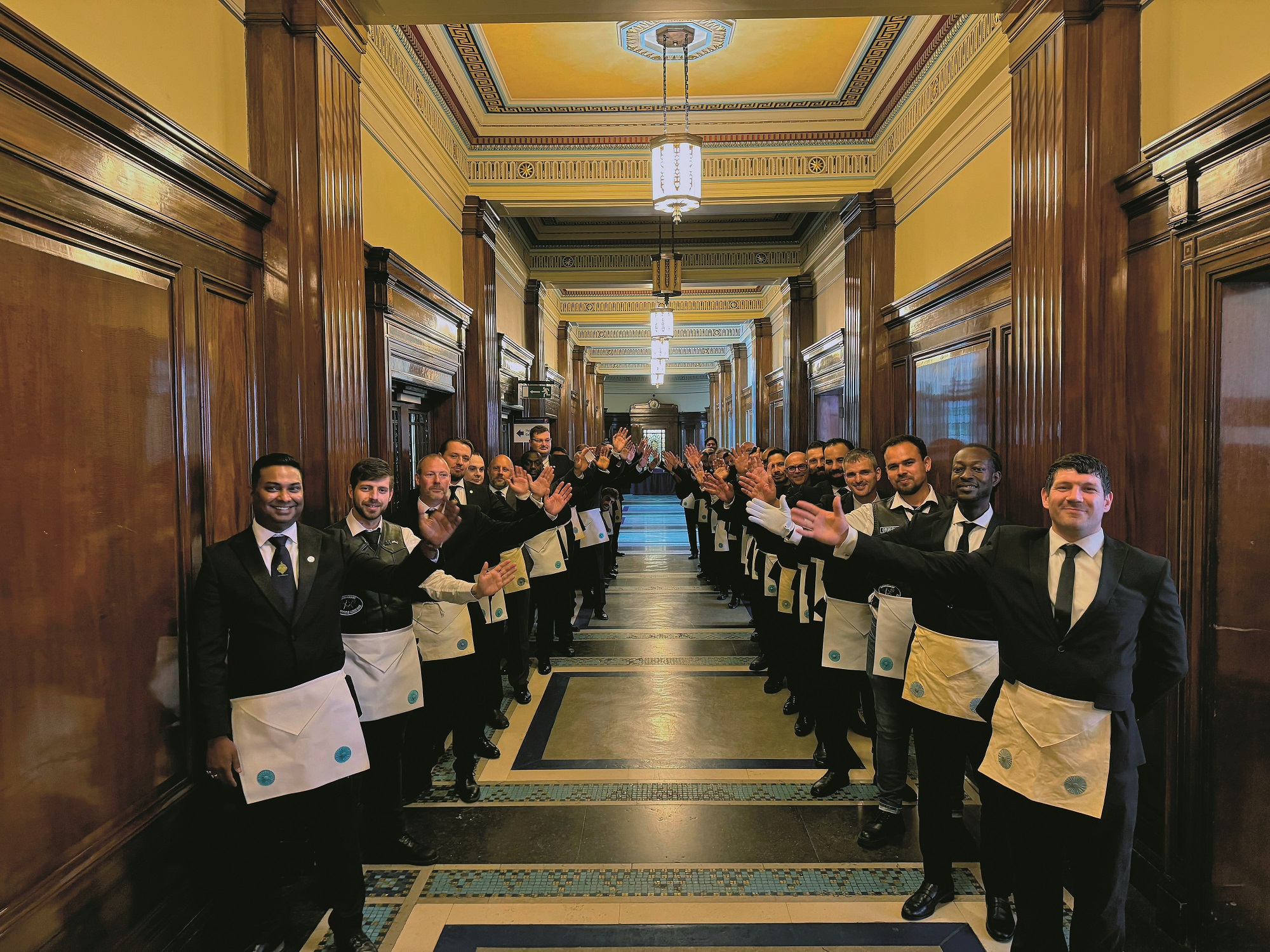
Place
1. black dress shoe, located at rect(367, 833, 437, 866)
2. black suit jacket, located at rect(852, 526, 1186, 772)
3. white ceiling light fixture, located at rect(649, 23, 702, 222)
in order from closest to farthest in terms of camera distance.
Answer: black suit jacket, located at rect(852, 526, 1186, 772)
black dress shoe, located at rect(367, 833, 437, 866)
white ceiling light fixture, located at rect(649, 23, 702, 222)

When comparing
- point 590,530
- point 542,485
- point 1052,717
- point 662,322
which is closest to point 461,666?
point 542,485

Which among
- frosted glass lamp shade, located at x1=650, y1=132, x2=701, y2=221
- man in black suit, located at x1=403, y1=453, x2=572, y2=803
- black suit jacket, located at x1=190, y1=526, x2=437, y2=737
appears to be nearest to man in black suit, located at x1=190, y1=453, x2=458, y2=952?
black suit jacket, located at x1=190, y1=526, x2=437, y2=737

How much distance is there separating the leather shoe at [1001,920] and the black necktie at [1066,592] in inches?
47.9

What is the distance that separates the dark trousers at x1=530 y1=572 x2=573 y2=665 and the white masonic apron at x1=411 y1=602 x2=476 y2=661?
1924 millimetres

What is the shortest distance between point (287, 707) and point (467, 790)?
5.19ft

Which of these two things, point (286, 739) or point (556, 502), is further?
point (556, 502)

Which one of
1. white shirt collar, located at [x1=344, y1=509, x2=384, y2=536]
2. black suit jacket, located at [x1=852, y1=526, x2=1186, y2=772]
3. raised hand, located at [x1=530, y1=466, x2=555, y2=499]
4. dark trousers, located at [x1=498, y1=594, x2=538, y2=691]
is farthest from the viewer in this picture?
dark trousers, located at [x1=498, y1=594, x2=538, y2=691]

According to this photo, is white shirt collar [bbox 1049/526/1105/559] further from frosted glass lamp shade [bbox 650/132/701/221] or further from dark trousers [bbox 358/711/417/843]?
frosted glass lamp shade [bbox 650/132/701/221]

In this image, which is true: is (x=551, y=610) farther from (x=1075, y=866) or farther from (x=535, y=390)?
(x=1075, y=866)

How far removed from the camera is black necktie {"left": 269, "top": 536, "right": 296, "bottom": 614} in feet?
7.80

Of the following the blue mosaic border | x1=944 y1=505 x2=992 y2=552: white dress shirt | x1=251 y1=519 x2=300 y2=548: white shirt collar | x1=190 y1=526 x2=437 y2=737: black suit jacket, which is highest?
x1=251 y1=519 x2=300 y2=548: white shirt collar

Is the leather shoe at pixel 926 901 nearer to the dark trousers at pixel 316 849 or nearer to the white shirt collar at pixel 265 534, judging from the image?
the dark trousers at pixel 316 849

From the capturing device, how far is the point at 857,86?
19.6 ft

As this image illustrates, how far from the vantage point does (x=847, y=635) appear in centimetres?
352
